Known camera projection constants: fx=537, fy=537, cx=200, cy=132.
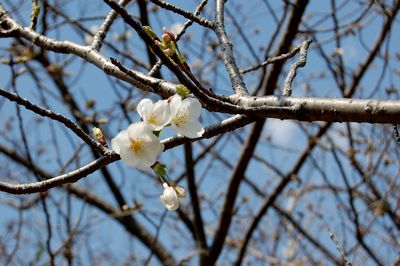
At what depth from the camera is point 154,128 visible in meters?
1.15

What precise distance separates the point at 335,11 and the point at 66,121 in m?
2.59

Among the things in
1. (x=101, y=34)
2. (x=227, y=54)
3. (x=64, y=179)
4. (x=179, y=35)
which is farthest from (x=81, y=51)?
(x=64, y=179)

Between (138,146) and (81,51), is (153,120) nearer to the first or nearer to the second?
(138,146)

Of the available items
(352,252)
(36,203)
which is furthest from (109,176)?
(352,252)

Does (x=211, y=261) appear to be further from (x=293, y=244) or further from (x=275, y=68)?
(x=293, y=244)

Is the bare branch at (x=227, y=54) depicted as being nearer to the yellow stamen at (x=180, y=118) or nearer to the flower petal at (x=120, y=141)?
the yellow stamen at (x=180, y=118)

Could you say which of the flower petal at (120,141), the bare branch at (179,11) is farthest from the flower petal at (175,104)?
the bare branch at (179,11)

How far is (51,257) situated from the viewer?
7.86ft

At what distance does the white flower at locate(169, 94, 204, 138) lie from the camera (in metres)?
1.15

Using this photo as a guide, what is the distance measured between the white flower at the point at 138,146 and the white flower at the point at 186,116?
2.4 inches

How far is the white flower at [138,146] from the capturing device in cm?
113

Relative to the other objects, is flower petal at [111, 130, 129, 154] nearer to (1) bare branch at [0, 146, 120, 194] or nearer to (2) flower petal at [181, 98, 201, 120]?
(1) bare branch at [0, 146, 120, 194]

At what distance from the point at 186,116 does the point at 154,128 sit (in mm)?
75

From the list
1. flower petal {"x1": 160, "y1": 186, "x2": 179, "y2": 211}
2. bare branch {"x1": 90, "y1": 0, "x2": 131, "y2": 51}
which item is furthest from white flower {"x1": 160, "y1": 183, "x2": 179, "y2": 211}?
bare branch {"x1": 90, "y1": 0, "x2": 131, "y2": 51}
